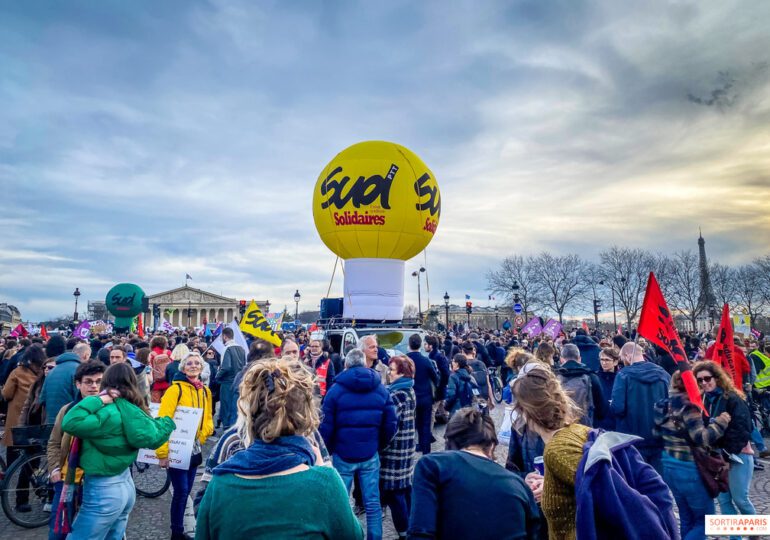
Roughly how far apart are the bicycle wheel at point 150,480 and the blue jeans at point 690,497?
233 inches

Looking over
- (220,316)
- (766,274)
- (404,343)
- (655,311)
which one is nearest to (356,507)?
(655,311)

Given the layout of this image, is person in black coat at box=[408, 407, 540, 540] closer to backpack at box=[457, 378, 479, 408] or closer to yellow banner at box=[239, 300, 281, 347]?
backpack at box=[457, 378, 479, 408]

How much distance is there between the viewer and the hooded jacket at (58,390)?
6.16 metres

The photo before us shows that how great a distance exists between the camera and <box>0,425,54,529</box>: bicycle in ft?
19.3

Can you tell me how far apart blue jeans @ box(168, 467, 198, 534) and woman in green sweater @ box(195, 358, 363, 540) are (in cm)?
340

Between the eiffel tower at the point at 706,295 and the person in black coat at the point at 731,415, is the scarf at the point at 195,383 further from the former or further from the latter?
the eiffel tower at the point at 706,295

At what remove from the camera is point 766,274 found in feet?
184

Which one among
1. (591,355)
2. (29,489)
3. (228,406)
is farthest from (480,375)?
(29,489)

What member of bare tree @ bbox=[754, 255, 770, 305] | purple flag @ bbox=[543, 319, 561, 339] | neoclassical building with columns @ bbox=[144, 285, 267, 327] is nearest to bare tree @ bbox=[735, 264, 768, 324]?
bare tree @ bbox=[754, 255, 770, 305]

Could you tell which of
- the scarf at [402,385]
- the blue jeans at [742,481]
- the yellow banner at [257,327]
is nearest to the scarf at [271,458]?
the scarf at [402,385]

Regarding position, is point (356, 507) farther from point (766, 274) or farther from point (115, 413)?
point (766, 274)

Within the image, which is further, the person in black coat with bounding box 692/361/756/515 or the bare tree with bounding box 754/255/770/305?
the bare tree with bounding box 754/255/770/305

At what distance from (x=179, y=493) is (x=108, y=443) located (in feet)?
5.55

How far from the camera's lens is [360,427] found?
493cm
